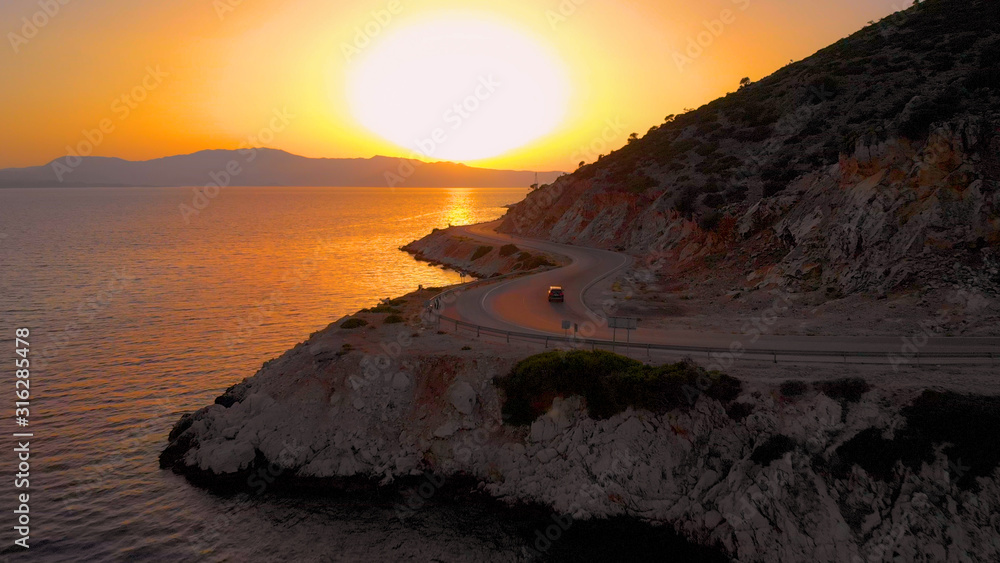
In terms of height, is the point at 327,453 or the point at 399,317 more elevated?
the point at 399,317

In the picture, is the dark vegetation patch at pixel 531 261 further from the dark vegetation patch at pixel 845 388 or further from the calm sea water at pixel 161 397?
the dark vegetation patch at pixel 845 388

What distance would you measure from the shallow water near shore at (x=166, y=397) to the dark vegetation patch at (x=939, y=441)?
13.0 meters

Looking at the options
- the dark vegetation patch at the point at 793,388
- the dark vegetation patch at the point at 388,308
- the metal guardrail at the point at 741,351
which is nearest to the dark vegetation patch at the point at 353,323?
the dark vegetation patch at the point at 388,308

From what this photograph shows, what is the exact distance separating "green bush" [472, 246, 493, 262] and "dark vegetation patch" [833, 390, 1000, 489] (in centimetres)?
6000

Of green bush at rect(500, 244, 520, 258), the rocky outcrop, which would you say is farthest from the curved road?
green bush at rect(500, 244, 520, 258)

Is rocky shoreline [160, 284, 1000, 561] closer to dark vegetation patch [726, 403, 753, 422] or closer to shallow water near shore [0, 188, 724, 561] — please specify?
dark vegetation patch [726, 403, 753, 422]

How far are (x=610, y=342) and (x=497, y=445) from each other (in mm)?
7891

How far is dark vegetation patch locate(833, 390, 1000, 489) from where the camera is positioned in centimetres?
1769

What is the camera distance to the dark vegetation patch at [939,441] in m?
17.7

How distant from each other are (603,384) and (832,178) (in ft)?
96.7

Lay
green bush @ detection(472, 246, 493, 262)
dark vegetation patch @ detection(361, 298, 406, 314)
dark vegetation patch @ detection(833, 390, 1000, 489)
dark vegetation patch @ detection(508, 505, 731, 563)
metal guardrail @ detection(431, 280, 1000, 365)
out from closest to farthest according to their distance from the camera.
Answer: dark vegetation patch @ detection(833, 390, 1000, 489)
dark vegetation patch @ detection(508, 505, 731, 563)
metal guardrail @ detection(431, 280, 1000, 365)
dark vegetation patch @ detection(361, 298, 406, 314)
green bush @ detection(472, 246, 493, 262)

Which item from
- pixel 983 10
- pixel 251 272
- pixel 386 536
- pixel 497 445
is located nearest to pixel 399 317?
pixel 497 445

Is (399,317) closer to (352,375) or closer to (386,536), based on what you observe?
(352,375)

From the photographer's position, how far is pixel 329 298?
59344 millimetres
